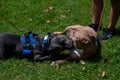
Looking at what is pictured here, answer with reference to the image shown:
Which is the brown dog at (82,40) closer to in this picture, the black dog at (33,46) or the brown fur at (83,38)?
the brown fur at (83,38)

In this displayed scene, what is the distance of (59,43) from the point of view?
476 centimetres

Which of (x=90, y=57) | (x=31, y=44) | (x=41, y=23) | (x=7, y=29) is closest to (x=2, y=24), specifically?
(x=7, y=29)

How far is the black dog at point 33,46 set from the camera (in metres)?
4.81

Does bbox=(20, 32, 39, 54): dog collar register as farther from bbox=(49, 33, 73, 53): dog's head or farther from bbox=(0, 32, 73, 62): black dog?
bbox=(49, 33, 73, 53): dog's head

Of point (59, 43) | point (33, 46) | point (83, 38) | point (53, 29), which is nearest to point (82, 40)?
point (83, 38)

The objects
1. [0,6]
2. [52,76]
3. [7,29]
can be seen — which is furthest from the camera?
[0,6]

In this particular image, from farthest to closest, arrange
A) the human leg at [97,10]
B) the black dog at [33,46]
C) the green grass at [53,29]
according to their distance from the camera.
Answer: the human leg at [97,10] < the black dog at [33,46] < the green grass at [53,29]

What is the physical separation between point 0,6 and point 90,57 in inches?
134

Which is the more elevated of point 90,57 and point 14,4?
point 90,57

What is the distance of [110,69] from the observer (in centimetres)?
468

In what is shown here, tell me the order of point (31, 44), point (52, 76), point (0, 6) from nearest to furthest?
point (52, 76) < point (31, 44) < point (0, 6)

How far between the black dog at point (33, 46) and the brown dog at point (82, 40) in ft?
0.51

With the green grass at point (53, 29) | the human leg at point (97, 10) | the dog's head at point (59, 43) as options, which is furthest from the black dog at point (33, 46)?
the human leg at point (97, 10)

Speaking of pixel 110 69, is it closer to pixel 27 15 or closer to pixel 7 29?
pixel 7 29
